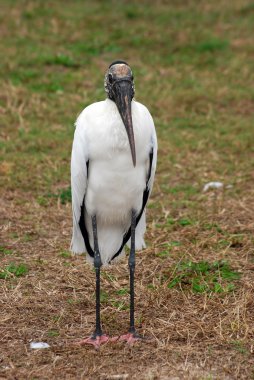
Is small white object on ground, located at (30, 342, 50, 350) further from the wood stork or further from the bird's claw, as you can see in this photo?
the bird's claw

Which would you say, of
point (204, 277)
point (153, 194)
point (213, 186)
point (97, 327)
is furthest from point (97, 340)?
point (213, 186)

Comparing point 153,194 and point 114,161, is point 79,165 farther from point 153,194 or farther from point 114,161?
point 153,194

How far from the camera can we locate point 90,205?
454 cm

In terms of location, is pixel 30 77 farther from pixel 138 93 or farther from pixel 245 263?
pixel 245 263

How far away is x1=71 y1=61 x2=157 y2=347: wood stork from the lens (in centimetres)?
428

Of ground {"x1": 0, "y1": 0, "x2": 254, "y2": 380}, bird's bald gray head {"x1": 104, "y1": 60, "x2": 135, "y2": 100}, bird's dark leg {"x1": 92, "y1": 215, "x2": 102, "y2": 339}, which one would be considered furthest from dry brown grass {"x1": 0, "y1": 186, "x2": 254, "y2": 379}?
bird's bald gray head {"x1": 104, "y1": 60, "x2": 135, "y2": 100}

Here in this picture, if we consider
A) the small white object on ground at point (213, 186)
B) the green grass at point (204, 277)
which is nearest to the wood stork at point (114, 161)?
the green grass at point (204, 277)

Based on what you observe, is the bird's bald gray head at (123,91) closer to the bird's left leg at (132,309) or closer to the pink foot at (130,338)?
the bird's left leg at (132,309)

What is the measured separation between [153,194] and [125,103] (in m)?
2.64

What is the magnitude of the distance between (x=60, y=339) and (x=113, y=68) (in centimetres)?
151

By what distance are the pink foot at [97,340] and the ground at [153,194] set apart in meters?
0.08

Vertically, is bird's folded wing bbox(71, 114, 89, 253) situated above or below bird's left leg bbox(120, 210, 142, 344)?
above

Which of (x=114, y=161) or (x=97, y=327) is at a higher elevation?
(x=114, y=161)

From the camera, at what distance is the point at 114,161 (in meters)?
4.30
